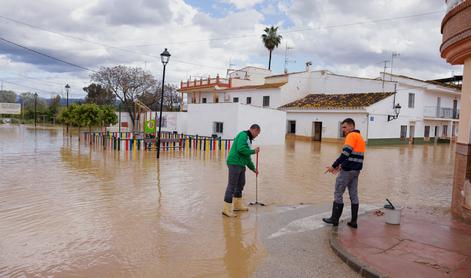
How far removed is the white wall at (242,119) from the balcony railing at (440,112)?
16252 mm

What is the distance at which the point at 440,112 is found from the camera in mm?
36781

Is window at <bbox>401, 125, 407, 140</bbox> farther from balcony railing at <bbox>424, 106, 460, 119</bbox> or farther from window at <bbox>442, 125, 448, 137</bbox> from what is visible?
window at <bbox>442, 125, 448, 137</bbox>

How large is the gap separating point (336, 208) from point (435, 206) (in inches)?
130

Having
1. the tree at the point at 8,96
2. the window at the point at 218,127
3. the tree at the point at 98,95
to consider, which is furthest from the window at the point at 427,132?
the tree at the point at 8,96

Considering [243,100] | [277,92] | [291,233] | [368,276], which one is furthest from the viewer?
[243,100]

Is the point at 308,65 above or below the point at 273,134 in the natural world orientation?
above

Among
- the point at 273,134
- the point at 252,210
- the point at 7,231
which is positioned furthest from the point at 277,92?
the point at 7,231

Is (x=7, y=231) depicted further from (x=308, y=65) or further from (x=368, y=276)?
(x=308, y=65)

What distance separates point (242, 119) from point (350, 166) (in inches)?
795

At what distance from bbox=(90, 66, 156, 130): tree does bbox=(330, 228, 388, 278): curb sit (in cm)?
4043

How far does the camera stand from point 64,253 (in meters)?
4.73

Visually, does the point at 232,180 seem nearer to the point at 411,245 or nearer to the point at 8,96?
the point at 411,245

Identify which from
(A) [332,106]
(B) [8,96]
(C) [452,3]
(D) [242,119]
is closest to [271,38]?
(A) [332,106]

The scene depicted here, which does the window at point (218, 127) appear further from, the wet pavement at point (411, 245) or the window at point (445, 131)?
the window at point (445, 131)
